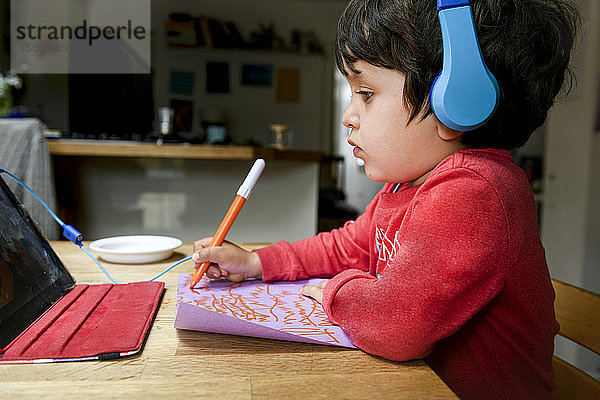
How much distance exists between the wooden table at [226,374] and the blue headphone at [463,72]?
0.77ft

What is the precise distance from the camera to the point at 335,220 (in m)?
3.54

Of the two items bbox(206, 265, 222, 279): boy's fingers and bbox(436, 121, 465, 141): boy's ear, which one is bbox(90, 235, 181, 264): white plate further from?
bbox(436, 121, 465, 141): boy's ear

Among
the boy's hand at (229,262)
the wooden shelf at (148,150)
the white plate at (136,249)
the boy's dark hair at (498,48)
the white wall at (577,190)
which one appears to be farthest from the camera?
the white wall at (577,190)

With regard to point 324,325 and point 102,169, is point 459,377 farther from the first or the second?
point 102,169

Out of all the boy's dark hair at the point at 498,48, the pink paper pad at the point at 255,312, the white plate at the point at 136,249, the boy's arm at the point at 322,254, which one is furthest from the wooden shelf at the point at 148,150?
the boy's dark hair at the point at 498,48

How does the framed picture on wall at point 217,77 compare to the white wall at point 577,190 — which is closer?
the white wall at point 577,190

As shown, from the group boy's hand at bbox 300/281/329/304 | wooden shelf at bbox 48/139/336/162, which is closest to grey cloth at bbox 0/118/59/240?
wooden shelf at bbox 48/139/336/162

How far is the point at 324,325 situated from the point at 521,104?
12.4 inches

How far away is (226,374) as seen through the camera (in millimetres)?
359

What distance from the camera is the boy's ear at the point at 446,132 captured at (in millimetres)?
502

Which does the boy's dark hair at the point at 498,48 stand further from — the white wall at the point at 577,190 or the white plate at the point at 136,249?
the white wall at the point at 577,190

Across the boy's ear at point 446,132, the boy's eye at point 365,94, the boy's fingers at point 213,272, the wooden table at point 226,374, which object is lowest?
the wooden table at point 226,374

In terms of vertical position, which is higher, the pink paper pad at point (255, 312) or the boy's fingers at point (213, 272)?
the boy's fingers at point (213, 272)

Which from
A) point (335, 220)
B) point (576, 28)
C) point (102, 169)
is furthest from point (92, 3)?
point (576, 28)
